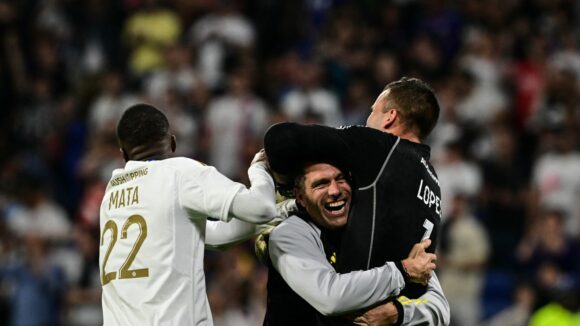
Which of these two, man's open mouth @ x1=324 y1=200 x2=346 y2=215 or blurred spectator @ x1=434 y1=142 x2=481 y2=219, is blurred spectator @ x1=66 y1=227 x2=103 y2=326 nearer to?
blurred spectator @ x1=434 y1=142 x2=481 y2=219

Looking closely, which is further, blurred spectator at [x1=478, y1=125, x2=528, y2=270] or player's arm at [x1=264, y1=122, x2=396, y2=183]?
blurred spectator at [x1=478, y1=125, x2=528, y2=270]

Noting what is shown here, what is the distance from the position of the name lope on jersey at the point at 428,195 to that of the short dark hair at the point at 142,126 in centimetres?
131

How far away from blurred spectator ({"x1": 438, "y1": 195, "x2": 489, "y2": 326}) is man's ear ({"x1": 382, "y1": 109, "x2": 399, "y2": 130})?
20.4ft

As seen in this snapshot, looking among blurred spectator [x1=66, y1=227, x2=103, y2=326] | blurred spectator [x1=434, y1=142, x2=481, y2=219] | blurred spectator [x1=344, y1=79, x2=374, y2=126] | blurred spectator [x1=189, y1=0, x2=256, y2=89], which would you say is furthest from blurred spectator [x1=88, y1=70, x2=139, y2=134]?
blurred spectator [x1=434, y1=142, x2=481, y2=219]

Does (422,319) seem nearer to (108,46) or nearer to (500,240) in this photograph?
(500,240)

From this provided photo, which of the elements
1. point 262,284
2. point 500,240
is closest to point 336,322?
point 262,284

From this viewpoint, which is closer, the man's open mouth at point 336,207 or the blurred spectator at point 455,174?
the man's open mouth at point 336,207

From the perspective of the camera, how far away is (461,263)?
38.9ft

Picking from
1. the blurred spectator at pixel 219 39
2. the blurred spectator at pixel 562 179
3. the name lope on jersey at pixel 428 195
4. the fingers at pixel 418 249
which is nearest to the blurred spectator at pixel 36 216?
the blurred spectator at pixel 219 39

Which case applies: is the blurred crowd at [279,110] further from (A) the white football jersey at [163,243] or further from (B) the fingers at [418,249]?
(A) the white football jersey at [163,243]

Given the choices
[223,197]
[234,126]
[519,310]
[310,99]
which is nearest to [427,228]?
[223,197]

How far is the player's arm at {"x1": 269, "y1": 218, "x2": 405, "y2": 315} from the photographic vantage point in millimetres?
5199

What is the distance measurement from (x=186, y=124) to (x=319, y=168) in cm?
807

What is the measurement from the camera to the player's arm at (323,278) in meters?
5.20
